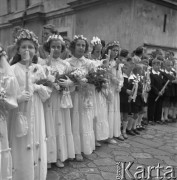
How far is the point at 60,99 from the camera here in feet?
13.1

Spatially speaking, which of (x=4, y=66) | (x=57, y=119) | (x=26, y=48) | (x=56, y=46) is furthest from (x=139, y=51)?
(x=4, y=66)

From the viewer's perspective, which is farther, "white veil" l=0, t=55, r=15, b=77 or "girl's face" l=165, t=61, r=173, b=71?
"girl's face" l=165, t=61, r=173, b=71

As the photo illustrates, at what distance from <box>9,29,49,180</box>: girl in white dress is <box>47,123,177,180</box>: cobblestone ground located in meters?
0.66

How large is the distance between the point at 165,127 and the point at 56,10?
9938 millimetres

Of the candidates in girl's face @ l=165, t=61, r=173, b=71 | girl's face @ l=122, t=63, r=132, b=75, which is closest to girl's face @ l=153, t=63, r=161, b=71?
girl's face @ l=165, t=61, r=173, b=71

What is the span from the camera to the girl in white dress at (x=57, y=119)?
388cm

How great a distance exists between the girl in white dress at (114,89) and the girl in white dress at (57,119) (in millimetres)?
1469

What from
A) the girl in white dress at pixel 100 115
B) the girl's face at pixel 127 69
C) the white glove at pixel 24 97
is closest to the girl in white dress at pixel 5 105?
the white glove at pixel 24 97

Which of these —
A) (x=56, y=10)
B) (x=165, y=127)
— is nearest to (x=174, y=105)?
(x=165, y=127)

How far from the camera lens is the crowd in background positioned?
3.04 meters

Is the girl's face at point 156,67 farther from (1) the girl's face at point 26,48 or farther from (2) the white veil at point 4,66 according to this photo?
(2) the white veil at point 4,66

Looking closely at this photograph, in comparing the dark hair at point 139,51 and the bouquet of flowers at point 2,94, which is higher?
the dark hair at point 139,51

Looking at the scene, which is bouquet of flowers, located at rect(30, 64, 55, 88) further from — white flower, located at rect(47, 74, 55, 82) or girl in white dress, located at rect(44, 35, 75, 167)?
girl in white dress, located at rect(44, 35, 75, 167)

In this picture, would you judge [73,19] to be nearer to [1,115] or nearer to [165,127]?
[165,127]
